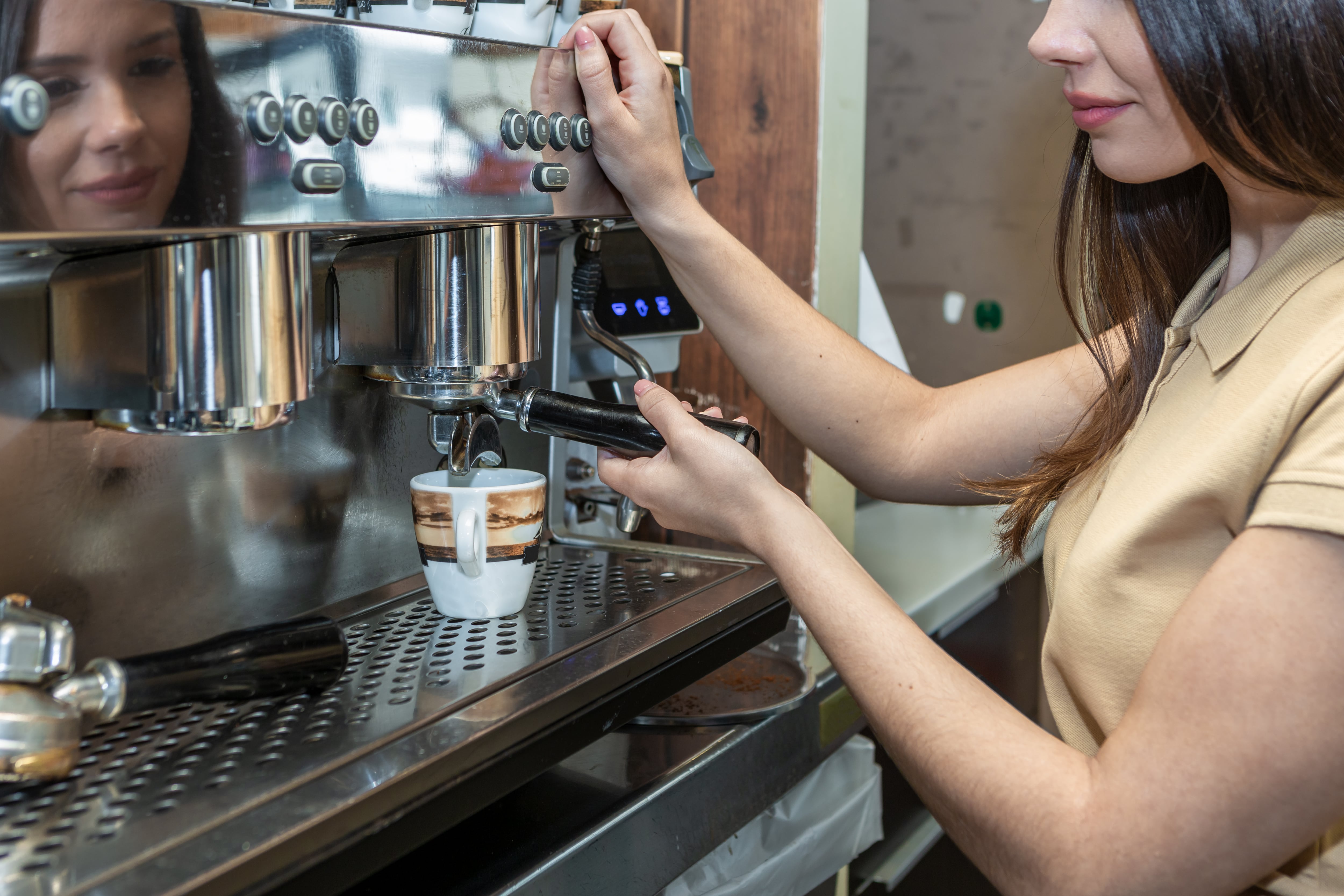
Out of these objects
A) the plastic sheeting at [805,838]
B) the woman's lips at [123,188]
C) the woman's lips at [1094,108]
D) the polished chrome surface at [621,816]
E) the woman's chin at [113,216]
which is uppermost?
the woman's lips at [1094,108]

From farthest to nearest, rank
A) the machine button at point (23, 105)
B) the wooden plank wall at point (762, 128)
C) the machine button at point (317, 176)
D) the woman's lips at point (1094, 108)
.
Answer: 1. the wooden plank wall at point (762, 128)
2. the woman's lips at point (1094, 108)
3. the machine button at point (317, 176)
4. the machine button at point (23, 105)

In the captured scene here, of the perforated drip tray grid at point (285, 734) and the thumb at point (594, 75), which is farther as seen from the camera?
the thumb at point (594, 75)

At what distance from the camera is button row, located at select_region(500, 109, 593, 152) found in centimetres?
60

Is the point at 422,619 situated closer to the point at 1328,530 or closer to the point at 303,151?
the point at 303,151

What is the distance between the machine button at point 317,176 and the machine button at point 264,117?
0.06ft

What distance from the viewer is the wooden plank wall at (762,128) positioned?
3.28 feet

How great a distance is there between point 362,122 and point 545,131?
5.4 inches

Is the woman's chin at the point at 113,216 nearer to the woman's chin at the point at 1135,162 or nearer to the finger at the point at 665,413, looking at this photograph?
the finger at the point at 665,413

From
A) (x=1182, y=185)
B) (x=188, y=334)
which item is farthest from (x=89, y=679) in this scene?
(x=1182, y=185)

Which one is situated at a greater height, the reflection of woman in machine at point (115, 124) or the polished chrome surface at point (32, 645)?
the reflection of woman in machine at point (115, 124)

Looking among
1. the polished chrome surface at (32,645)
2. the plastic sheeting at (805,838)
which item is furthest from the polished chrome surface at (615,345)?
the polished chrome surface at (32,645)

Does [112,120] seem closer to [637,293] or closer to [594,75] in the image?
[594,75]

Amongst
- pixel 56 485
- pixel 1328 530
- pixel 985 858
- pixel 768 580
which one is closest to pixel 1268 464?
→ pixel 1328 530

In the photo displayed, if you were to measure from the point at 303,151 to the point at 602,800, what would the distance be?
1.25 ft
